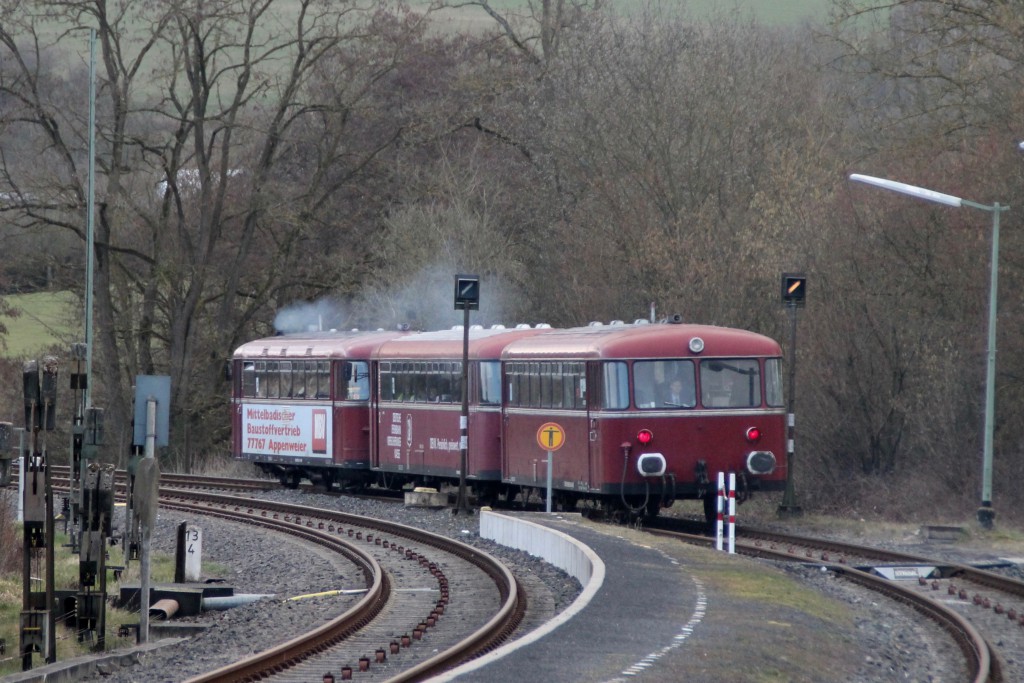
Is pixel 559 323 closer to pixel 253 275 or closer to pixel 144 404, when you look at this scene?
pixel 253 275

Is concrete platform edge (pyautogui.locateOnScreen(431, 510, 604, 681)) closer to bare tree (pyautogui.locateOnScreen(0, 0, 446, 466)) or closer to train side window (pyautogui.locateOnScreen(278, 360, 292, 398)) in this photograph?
train side window (pyautogui.locateOnScreen(278, 360, 292, 398))

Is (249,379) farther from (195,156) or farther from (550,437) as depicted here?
(550,437)

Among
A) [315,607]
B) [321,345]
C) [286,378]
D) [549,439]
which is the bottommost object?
[315,607]

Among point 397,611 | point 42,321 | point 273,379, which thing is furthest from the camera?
point 42,321

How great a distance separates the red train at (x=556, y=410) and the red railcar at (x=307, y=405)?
0.05m

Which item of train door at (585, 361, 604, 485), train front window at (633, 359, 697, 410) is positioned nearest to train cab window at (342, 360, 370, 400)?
train door at (585, 361, 604, 485)

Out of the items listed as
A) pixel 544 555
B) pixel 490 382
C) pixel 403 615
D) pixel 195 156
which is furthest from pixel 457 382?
pixel 195 156

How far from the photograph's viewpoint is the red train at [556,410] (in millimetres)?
22141

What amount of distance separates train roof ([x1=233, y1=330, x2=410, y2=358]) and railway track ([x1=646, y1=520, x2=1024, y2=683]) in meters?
9.29

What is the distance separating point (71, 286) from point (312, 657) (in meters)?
32.1

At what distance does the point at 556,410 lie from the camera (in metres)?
23.4

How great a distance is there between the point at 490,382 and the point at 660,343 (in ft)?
14.9

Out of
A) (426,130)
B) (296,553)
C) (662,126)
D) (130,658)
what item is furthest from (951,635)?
(426,130)

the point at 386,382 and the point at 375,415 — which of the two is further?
the point at 375,415
